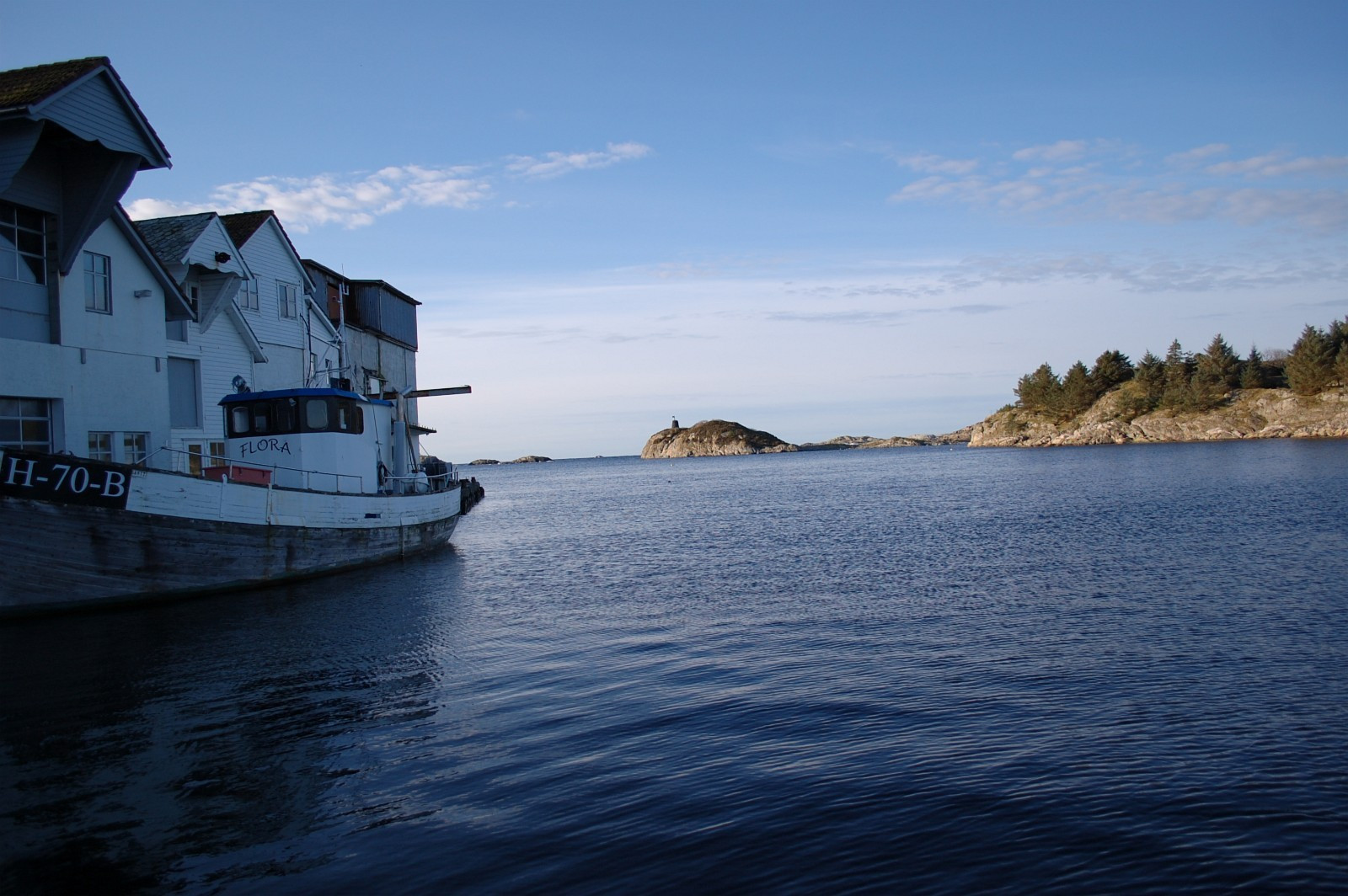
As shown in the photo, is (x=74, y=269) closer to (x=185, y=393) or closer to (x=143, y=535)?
(x=185, y=393)

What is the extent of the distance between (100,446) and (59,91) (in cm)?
798

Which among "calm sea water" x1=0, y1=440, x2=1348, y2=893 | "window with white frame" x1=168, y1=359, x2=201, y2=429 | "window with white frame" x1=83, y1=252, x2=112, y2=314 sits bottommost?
"calm sea water" x1=0, y1=440, x2=1348, y2=893

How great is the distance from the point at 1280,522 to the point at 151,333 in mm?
31581

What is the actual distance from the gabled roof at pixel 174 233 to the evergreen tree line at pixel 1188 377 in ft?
346

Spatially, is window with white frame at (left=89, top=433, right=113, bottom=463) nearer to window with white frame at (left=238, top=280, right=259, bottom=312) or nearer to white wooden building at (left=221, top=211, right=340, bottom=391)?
white wooden building at (left=221, top=211, right=340, bottom=391)

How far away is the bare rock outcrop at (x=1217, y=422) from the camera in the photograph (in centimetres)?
9700

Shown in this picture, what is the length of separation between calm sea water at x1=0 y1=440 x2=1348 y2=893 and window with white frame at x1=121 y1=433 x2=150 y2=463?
19.3ft

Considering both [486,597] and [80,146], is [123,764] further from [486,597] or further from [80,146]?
[80,146]

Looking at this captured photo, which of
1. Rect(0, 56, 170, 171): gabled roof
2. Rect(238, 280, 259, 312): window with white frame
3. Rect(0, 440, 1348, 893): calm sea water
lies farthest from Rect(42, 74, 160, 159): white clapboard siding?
Rect(0, 440, 1348, 893): calm sea water

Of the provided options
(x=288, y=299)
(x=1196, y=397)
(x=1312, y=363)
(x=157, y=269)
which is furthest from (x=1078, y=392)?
(x=157, y=269)

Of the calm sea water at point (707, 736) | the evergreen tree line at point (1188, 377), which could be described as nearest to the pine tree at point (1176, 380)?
the evergreen tree line at point (1188, 377)

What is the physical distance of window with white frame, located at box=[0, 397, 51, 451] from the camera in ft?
61.0

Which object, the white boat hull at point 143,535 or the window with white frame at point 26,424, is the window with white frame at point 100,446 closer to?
the window with white frame at point 26,424

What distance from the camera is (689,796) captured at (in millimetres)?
7734
